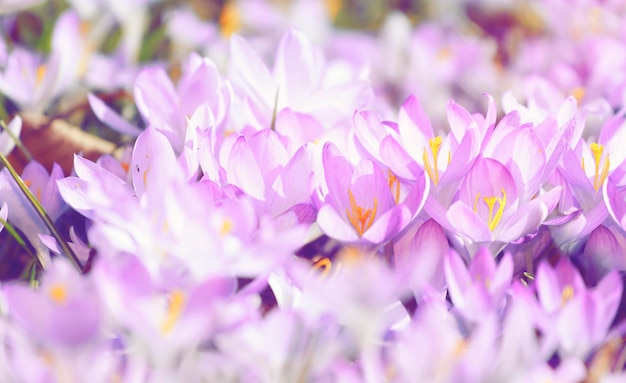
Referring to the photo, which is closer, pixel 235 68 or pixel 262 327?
pixel 262 327

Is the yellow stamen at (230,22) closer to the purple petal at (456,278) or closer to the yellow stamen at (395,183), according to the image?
the yellow stamen at (395,183)

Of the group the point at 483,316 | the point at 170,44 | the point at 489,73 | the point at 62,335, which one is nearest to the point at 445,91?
the point at 489,73

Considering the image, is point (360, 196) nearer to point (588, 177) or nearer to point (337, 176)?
point (337, 176)

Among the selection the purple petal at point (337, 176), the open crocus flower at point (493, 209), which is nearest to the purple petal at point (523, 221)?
the open crocus flower at point (493, 209)

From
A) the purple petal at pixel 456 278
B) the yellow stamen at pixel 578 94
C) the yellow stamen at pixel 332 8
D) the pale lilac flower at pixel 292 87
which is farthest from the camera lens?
the yellow stamen at pixel 332 8

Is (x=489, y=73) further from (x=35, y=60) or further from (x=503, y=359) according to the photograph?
(x=503, y=359)

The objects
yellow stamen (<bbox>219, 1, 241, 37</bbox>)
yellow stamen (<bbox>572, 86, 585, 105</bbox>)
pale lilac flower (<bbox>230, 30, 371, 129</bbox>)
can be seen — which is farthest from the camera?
yellow stamen (<bbox>219, 1, 241, 37</bbox>)

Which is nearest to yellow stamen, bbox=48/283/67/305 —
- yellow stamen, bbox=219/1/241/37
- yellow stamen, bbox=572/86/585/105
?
yellow stamen, bbox=572/86/585/105

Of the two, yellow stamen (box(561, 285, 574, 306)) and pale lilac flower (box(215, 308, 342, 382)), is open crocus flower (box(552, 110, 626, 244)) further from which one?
pale lilac flower (box(215, 308, 342, 382))
